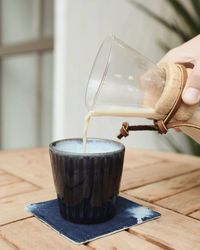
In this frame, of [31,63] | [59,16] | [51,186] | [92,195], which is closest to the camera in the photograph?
[92,195]

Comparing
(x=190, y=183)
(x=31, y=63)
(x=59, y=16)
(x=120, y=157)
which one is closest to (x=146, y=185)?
(x=190, y=183)

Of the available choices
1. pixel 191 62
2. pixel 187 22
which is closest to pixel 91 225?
pixel 191 62

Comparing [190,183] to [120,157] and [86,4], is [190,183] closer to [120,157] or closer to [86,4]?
Answer: [120,157]

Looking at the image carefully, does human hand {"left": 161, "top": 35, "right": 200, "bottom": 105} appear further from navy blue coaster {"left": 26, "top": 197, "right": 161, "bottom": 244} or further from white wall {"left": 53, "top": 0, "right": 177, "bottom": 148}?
white wall {"left": 53, "top": 0, "right": 177, "bottom": 148}

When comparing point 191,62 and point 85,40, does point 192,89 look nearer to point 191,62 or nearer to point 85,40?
point 191,62

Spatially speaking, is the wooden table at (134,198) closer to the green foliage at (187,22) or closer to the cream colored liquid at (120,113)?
the cream colored liquid at (120,113)

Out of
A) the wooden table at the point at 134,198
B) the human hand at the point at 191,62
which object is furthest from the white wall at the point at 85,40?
the human hand at the point at 191,62

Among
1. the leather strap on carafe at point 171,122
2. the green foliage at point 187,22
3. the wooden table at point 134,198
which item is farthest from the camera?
the green foliage at point 187,22
